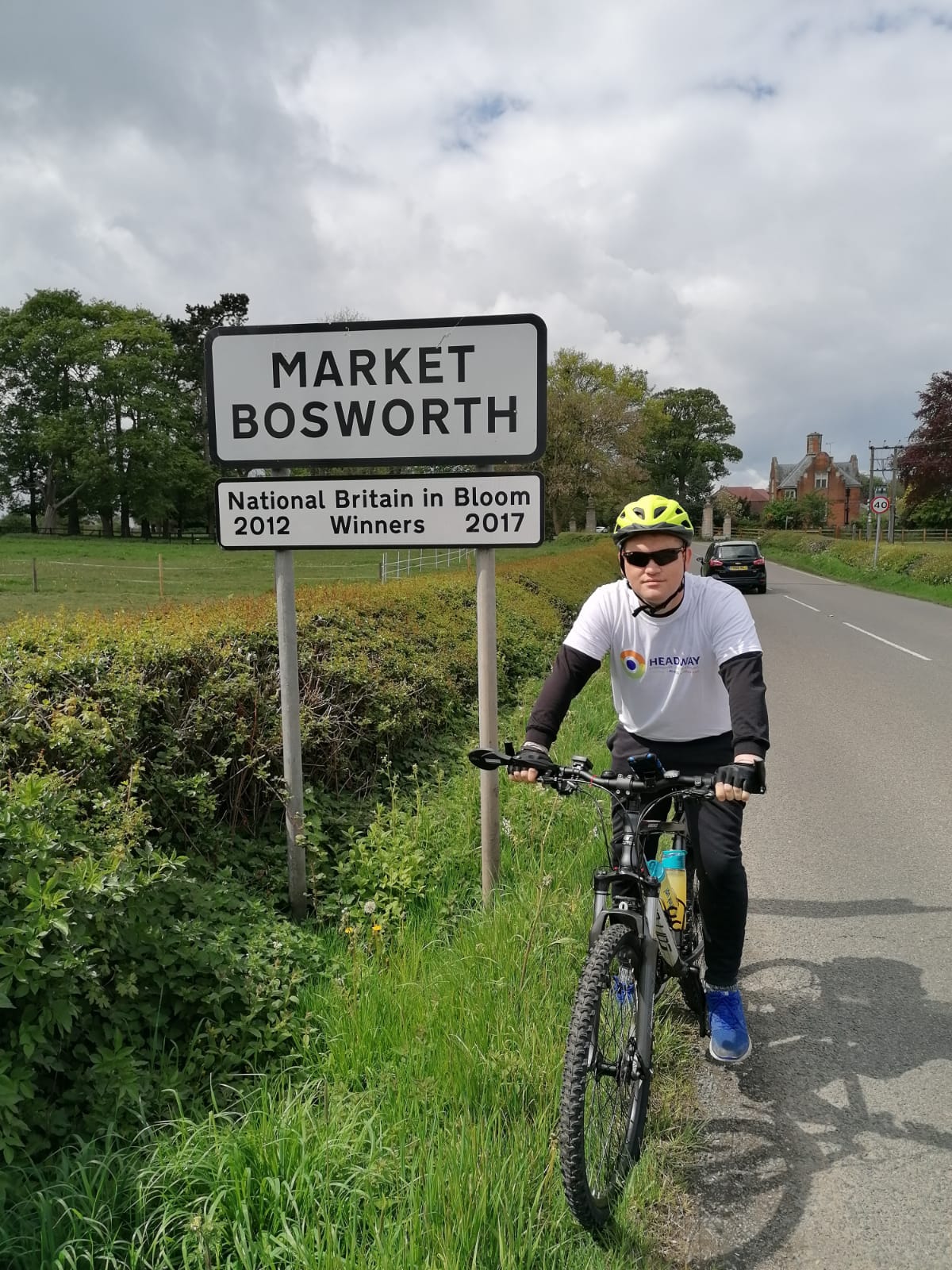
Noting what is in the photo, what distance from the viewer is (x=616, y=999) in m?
2.38

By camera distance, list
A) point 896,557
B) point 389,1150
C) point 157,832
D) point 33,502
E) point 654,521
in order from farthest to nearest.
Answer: point 33,502, point 896,557, point 157,832, point 654,521, point 389,1150

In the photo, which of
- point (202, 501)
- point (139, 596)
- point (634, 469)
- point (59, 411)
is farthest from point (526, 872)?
point (202, 501)

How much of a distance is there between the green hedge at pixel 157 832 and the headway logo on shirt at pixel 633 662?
153cm

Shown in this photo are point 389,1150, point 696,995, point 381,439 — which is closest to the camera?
point 389,1150

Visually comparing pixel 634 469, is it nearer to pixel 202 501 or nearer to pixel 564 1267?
pixel 202 501

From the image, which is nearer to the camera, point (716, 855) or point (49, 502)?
point (716, 855)

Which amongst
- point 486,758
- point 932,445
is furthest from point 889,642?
point 932,445

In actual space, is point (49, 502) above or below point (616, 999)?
above

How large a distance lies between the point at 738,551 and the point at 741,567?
3.01ft

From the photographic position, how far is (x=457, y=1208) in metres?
2.00

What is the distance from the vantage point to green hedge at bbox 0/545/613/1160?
2.23 metres

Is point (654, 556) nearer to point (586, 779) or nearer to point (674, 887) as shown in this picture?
point (586, 779)

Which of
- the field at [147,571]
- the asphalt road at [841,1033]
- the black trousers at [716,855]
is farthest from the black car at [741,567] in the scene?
the black trousers at [716,855]

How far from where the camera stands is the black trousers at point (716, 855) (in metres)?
2.93
